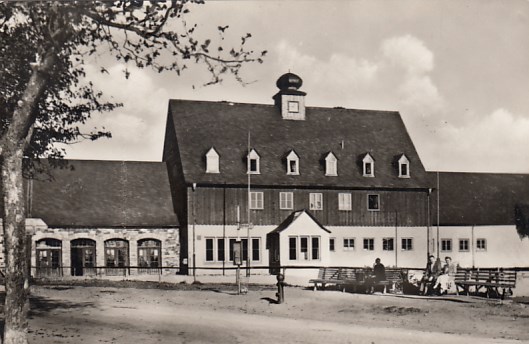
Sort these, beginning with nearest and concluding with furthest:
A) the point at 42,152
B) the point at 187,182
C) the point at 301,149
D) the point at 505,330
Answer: the point at 505,330
the point at 42,152
the point at 187,182
the point at 301,149

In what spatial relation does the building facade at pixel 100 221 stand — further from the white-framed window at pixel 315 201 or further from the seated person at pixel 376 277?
the seated person at pixel 376 277

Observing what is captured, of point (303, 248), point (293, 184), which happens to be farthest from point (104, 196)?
point (303, 248)

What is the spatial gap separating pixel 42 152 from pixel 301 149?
18.8 meters

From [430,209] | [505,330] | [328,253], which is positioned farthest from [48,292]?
[430,209]

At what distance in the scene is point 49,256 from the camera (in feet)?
94.2

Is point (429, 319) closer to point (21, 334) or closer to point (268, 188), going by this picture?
point (21, 334)

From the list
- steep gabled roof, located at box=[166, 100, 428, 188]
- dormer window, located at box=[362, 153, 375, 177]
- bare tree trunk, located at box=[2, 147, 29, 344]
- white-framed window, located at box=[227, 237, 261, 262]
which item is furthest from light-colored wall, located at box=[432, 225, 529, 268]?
bare tree trunk, located at box=[2, 147, 29, 344]

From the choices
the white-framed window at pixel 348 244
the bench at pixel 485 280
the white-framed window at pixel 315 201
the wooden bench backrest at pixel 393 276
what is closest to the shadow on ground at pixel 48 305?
the wooden bench backrest at pixel 393 276

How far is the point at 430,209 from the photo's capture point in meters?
35.9

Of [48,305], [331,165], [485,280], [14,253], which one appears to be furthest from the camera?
[331,165]

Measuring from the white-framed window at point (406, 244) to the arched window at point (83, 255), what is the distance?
1604 centimetres

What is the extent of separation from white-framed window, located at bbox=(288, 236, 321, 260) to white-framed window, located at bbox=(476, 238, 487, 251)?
1106 centimetres

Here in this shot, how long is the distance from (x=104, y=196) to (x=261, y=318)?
1745 cm

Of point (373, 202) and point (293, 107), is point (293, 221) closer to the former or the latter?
point (373, 202)
